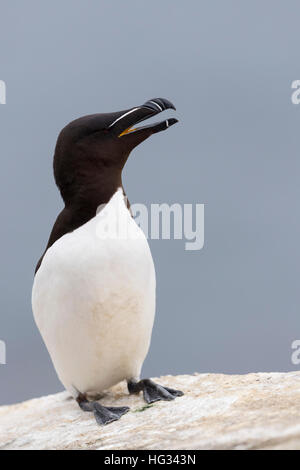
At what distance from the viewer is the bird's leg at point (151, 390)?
20.5 ft

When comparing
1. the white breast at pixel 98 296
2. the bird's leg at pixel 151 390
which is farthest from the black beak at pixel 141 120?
the bird's leg at pixel 151 390

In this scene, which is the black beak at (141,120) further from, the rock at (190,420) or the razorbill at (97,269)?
the rock at (190,420)

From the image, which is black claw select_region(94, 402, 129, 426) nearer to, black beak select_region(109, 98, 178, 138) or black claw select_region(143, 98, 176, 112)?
black beak select_region(109, 98, 178, 138)

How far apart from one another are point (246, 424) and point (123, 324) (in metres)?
1.69

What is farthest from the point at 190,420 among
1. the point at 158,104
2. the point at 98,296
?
the point at 158,104

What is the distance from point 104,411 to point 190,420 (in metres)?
1.00

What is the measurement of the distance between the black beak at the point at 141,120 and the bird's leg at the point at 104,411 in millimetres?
2377

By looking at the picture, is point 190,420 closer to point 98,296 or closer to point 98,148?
point 98,296

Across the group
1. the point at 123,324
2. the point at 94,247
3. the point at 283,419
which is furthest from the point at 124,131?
the point at 283,419

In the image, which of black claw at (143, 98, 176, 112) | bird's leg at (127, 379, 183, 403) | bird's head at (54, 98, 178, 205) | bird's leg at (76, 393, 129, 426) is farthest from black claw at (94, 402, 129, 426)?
black claw at (143, 98, 176, 112)

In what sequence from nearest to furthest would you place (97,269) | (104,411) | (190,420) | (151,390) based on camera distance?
(190,420)
(97,269)
(104,411)
(151,390)

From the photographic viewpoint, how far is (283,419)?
477 cm

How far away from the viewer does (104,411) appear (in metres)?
6.14

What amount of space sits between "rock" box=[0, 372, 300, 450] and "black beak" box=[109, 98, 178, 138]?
2374 millimetres
